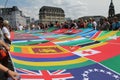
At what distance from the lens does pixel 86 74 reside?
218 inches

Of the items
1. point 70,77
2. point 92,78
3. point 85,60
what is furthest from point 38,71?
point 85,60

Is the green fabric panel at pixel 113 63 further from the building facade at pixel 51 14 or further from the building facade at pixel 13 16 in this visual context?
the building facade at pixel 13 16

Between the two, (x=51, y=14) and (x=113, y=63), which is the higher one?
(x=113, y=63)

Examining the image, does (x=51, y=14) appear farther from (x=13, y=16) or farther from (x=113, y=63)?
(x=113, y=63)

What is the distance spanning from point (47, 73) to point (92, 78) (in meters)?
0.86

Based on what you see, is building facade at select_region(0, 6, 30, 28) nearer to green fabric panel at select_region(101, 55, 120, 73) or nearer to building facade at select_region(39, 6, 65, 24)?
building facade at select_region(39, 6, 65, 24)

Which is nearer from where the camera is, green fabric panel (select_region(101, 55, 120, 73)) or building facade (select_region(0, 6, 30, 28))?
green fabric panel (select_region(101, 55, 120, 73))

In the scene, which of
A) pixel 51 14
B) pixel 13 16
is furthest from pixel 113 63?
pixel 13 16

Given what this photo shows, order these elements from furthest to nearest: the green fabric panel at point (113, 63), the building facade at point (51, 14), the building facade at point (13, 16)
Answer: the building facade at point (13, 16) < the building facade at point (51, 14) < the green fabric panel at point (113, 63)

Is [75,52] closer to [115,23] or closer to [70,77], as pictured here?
[70,77]

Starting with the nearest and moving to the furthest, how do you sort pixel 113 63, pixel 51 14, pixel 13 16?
pixel 113 63
pixel 51 14
pixel 13 16

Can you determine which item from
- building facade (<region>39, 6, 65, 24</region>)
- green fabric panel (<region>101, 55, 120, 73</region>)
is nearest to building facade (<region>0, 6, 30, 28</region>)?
building facade (<region>39, 6, 65, 24</region>)

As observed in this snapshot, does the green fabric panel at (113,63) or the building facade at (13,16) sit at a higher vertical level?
the green fabric panel at (113,63)

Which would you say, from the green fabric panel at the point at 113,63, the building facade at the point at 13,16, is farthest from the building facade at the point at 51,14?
the green fabric panel at the point at 113,63
